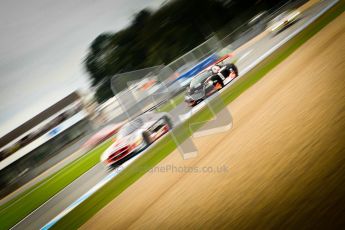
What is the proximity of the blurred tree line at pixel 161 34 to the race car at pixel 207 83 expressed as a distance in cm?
1201

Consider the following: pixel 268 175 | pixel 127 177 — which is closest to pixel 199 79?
pixel 127 177

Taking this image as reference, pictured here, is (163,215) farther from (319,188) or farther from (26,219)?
(26,219)

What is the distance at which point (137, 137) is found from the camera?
27.5 ft

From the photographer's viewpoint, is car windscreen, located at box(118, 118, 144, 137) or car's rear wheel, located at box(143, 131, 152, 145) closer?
car's rear wheel, located at box(143, 131, 152, 145)

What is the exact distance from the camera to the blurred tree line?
2370 centimetres

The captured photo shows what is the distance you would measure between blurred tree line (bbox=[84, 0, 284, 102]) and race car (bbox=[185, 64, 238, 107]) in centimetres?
1201

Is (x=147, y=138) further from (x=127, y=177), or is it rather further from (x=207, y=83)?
(x=207, y=83)

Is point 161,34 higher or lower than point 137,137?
higher

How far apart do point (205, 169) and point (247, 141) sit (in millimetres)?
867

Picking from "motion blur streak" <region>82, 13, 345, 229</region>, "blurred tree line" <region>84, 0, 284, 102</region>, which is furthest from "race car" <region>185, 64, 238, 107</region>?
"blurred tree line" <region>84, 0, 284, 102</region>

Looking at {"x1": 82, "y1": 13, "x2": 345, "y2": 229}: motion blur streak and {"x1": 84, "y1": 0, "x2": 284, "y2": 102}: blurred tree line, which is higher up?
{"x1": 84, "y1": 0, "x2": 284, "y2": 102}: blurred tree line

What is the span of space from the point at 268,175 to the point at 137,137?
525 centimetres

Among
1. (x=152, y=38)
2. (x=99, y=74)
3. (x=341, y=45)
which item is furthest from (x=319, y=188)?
(x=152, y=38)

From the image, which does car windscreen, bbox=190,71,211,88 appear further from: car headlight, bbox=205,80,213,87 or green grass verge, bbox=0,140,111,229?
green grass verge, bbox=0,140,111,229
